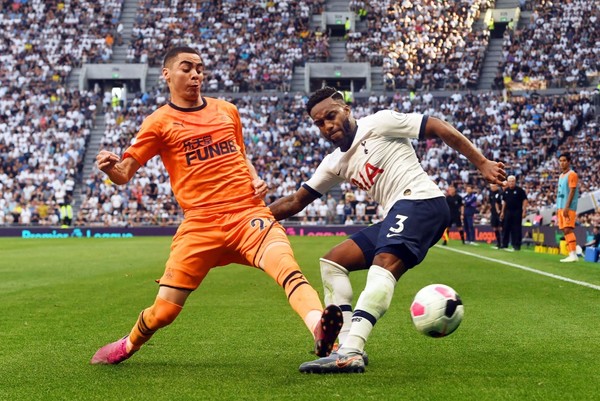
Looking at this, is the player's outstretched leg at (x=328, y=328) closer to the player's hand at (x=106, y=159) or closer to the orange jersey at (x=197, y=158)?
the orange jersey at (x=197, y=158)

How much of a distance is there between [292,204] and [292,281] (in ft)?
3.86

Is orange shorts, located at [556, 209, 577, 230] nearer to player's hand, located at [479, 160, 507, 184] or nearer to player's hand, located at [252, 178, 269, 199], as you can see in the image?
player's hand, located at [479, 160, 507, 184]

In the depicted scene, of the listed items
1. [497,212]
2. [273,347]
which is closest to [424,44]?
[497,212]

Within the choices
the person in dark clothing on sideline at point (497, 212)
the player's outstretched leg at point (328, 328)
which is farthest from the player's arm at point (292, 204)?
the person in dark clothing on sideline at point (497, 212)

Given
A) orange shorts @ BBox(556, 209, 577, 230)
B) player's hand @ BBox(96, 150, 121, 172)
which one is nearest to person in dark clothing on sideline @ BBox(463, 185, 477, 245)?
orange shorts @ BBox(556, 209, 577, 230)

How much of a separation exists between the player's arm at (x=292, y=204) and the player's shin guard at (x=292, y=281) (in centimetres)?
78

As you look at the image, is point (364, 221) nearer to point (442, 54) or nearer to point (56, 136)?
point (442, 54)

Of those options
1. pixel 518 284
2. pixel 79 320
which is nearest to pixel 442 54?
pixel 518 284

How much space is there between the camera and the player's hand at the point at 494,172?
6.23 metres

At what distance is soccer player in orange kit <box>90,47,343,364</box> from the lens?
20.4 feet

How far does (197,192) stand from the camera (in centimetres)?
642

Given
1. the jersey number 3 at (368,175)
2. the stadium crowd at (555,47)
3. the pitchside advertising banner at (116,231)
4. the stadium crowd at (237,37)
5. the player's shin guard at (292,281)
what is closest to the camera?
the player's shin guard at (292,281)

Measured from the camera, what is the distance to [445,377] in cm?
562

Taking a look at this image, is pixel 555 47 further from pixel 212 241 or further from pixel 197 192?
pixel 212 241
